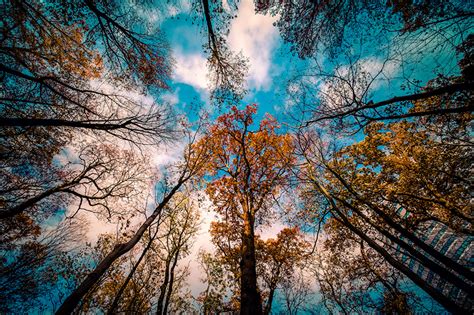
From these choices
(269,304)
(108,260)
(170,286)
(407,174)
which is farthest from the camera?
(269,304)

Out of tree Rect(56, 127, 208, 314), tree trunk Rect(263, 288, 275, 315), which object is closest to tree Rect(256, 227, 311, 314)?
tree trunk Rect(263, 288, 275, 315)

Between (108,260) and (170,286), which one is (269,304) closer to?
(170,286)

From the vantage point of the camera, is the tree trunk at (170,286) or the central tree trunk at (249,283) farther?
the tree trunk at (170,286)

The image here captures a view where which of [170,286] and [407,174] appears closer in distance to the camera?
[407,174]

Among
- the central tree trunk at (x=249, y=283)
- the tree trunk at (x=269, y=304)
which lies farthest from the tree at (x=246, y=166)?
the tree trunk at (x=269, y=304)

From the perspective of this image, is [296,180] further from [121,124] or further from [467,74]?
[121,124]

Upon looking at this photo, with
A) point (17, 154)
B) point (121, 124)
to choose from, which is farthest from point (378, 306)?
point (17, 154)

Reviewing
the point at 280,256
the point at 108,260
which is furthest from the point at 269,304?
the point at 108,260

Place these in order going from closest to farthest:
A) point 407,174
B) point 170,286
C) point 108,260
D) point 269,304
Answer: point 108,260 < point 407,174 < point 170,286 < point 269,304

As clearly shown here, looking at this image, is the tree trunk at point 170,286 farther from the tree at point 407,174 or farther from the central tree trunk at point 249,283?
the tree at point 407,174

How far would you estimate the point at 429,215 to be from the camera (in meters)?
8.03

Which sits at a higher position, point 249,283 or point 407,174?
point 407,174

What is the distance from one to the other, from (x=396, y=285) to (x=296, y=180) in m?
9.43

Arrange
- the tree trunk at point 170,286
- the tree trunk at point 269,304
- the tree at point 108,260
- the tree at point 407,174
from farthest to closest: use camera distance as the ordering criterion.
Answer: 1. the tree trunk at point 269,304
2. the tree trunk at point 170,286
3. the tree at point 407,174
4. the tree at point 108,260
